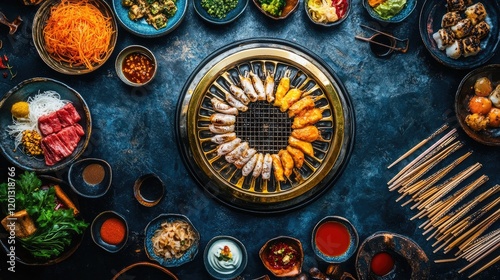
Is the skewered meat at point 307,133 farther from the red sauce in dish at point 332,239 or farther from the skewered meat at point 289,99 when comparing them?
the red sauce in dish at point 332,239

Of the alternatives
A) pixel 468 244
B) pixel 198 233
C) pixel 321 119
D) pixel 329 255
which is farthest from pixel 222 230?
pixel 468 244

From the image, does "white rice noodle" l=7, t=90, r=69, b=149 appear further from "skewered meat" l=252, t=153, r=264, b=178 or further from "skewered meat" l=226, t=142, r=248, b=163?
"skewered meat" l=252, t=153, r=264, b=178

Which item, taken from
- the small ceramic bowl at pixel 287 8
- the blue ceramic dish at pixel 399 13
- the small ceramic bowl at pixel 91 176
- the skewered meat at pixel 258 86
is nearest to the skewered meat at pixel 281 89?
the skewered meat at pixel 258 86

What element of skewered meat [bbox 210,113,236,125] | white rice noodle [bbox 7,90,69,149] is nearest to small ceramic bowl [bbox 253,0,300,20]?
skewered meat [bbox 210,113,236,125]

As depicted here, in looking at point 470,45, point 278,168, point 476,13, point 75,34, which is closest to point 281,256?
point 278,168

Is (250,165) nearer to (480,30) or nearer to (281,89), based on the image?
(281,89)

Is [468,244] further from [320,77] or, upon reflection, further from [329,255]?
[320,77]
